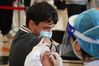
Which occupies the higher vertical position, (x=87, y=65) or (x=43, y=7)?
(x=43, y=7)

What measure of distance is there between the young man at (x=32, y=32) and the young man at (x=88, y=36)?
404 mm

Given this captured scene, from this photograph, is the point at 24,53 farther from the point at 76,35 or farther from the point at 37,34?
the point at 76,35

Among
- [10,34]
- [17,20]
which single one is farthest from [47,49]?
[17,20]

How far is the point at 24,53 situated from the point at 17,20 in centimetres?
450

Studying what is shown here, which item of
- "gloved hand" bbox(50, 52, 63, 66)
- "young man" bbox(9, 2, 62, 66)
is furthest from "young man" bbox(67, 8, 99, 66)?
"young man" bbox(9, 2, 62, 66)

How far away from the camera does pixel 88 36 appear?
170 cm

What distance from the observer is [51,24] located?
7.38ft

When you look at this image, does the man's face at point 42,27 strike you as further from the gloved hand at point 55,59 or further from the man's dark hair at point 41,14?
the gloved hand at point 55,59

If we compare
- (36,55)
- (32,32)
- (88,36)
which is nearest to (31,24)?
(32,32)

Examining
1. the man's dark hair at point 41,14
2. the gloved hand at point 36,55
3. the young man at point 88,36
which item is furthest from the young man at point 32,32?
the young man at point 88,36

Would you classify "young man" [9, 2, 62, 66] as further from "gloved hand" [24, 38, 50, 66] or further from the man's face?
"gloved hand" [24, 38, 50, 66]

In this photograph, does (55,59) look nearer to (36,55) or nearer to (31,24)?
(36,55)

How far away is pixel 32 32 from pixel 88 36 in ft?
1.92

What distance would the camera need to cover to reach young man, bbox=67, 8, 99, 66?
1679mm
